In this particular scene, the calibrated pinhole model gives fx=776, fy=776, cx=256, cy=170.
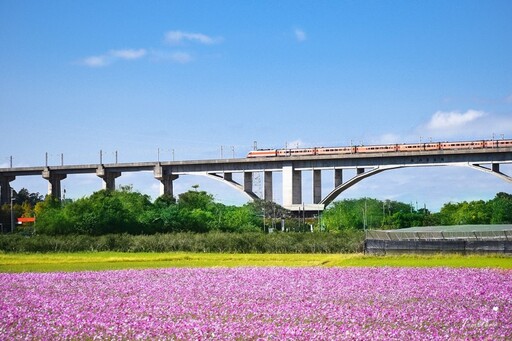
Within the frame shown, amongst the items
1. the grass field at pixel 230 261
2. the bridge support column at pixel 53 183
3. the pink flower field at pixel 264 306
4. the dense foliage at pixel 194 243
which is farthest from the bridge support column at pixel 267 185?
the pink flower field at pixel 264 306

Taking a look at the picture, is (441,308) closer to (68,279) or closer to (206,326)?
(206,326)

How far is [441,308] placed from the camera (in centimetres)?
1691

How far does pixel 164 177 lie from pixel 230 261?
7603cm

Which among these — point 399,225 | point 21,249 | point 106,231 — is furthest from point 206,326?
point 399,225

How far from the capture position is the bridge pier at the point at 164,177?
118m

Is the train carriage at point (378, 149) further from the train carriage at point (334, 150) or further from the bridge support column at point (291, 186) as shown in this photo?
the bridge support column at point (291, 186)

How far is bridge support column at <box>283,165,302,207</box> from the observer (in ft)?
357

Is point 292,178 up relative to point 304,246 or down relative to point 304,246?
up

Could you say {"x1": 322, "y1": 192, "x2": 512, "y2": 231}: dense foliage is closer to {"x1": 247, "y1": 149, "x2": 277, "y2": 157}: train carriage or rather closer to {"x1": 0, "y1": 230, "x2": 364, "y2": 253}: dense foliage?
{"x1": 247, "y1": 149, "x2": 277, "y2": 157}: train carriage

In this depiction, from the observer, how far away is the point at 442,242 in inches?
1641

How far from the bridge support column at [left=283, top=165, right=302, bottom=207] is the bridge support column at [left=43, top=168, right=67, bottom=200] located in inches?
1590

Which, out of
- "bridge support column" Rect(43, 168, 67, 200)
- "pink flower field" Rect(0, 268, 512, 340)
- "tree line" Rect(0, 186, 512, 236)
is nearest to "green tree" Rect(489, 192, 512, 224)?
"tree line" Rect(0, 186, 512, 236)

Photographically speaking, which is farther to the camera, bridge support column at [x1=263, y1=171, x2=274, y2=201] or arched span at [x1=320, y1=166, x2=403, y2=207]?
bridge support column at [x1=263, y1=171, x2=274, y2=201]

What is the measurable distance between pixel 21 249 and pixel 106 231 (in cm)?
1433
